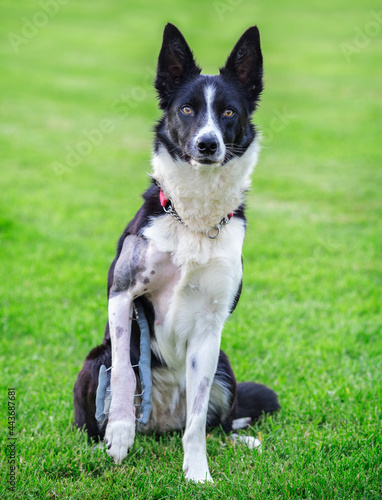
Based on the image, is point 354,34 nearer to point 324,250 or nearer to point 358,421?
point 324,250

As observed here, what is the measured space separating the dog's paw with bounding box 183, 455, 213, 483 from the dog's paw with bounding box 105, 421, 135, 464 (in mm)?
294

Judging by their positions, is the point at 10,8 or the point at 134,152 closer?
the point at 134,152

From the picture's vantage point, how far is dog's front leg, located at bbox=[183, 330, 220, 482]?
2.78 m

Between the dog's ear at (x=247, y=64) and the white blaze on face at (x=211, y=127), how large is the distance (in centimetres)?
24

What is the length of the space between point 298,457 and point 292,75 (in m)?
14.9

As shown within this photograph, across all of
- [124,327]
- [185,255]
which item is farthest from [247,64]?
[124,327]

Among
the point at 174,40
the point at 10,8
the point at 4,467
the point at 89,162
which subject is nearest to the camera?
the point at 4,467

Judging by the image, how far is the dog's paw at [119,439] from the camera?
2709 millimetres

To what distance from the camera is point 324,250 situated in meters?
6.34

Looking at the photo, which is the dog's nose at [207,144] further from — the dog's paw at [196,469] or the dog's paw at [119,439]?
the dog's paw at [196,469]

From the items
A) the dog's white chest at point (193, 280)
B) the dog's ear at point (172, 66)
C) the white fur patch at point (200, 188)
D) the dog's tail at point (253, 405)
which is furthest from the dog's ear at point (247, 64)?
the dog's tail at point (253, 405)

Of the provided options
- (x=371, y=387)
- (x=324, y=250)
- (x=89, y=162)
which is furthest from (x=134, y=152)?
(x=371, y=387)

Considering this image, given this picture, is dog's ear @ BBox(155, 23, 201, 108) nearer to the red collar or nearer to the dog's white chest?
the red collar

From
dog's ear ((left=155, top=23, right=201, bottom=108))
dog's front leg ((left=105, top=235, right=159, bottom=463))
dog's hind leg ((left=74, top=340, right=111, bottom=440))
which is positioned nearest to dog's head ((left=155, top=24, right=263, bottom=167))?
dog's ear ((left=155, top=23, right=201, bottom=108))
